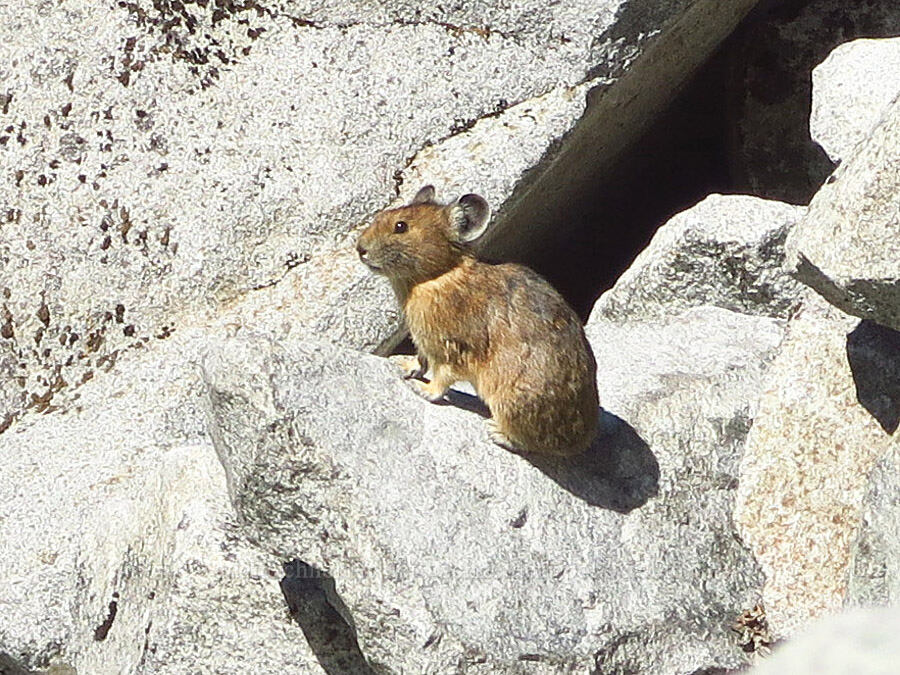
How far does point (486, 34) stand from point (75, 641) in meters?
4.50

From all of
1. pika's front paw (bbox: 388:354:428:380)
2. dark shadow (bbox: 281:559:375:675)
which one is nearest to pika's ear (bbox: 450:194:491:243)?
pika's front paw (bbox: 388:354:428:380)

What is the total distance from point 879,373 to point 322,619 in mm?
3109

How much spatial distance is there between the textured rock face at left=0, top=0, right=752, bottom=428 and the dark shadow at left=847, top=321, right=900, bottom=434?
7.81 feet

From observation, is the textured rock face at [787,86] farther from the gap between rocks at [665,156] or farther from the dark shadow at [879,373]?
the dark shadow at [879,373]

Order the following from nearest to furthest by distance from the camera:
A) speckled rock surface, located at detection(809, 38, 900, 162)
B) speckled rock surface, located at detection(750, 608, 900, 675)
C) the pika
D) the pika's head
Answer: speckled rock surface, located at detection(750, 608, 900, 675), the pika, the pika's head, speckled rock surface, located at detection(809, 38, 900, 162)

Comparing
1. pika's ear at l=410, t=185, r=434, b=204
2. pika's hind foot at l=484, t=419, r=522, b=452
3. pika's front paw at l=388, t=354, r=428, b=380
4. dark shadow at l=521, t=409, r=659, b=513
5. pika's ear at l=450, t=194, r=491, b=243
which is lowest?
dark shadow at l=521, t=409, r=659, b=513

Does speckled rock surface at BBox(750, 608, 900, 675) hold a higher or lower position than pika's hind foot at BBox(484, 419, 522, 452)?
higher

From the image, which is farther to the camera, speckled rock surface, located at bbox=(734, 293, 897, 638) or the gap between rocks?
the gap between rocks

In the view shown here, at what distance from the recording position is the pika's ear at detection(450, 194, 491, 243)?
7.64 metres

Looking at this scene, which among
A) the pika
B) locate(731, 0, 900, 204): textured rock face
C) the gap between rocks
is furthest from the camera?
locate(731, 0, 900, 204): textured rock face

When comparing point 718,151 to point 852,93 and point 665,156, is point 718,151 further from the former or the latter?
point 852,93

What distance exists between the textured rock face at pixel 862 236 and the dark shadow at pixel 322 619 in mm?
2707

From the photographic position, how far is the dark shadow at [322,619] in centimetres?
684

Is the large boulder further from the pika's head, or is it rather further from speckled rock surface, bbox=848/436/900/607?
speckled rock surface, bbox=848/436/900/607
